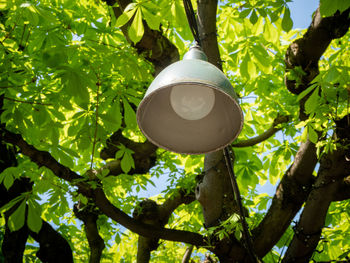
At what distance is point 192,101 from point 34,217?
1.27 meters

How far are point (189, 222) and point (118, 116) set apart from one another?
121 inches

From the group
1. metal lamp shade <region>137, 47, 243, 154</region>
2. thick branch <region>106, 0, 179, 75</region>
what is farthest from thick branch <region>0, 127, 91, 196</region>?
metal lamp shade <region>137, 47, 243, 154</region>

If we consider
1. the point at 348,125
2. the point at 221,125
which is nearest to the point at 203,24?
the point at 348,125

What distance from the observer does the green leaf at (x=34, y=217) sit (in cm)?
199

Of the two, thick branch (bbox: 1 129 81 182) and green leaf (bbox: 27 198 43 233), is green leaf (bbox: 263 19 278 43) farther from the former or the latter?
green leaf (bbox: 27 198 43 233)

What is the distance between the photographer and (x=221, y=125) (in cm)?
138

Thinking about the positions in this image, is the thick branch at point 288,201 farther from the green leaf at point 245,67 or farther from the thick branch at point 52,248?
the thick branch at point 52,248

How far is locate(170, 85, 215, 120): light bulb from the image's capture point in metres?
1.35

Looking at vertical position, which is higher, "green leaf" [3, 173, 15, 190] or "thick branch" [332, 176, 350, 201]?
"thick branch" [332, 176, 350, 201]

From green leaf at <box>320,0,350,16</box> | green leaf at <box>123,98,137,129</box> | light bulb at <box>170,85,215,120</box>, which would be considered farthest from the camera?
green leaf at <box>123,98,137,129</box>

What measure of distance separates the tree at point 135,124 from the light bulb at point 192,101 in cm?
64

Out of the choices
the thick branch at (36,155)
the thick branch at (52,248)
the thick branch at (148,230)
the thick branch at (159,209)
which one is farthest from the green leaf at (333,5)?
the thick branch at (52,248)

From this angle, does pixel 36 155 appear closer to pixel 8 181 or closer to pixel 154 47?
pixel 8 181

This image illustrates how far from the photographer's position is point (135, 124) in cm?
226
